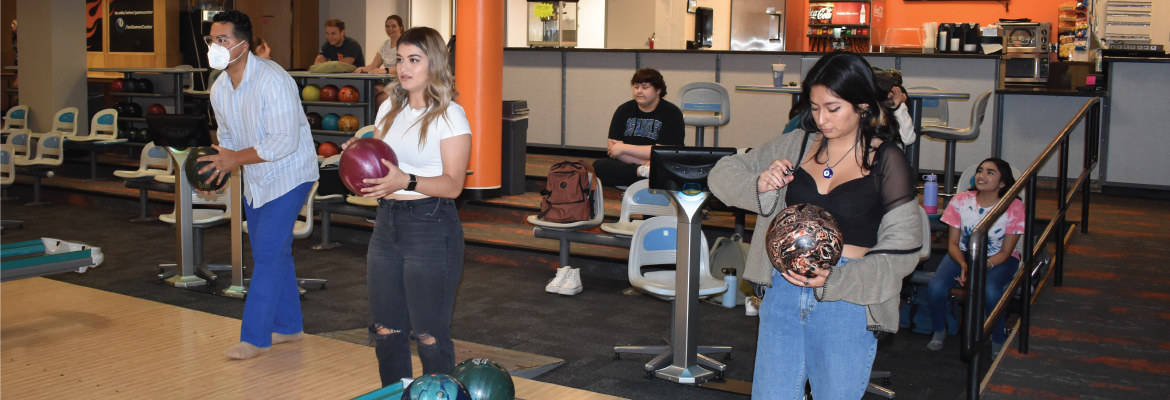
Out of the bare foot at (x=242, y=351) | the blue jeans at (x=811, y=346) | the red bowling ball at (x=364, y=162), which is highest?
the red bowling ball at (x=364, y=162)

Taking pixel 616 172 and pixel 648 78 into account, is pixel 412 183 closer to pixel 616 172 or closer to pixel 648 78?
pixel 648 78

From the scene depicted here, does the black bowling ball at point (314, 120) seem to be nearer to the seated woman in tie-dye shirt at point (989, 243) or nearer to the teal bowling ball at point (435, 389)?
the seated woman in tie-dye shirt at point (989, 243)

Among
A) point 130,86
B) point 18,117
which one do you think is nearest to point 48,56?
point 18,117

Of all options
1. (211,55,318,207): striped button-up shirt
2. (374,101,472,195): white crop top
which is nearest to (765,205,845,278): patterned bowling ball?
(374,101,472,195): white crop top

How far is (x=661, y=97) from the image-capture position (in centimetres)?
591

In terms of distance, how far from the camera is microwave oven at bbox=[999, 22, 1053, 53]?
869cm

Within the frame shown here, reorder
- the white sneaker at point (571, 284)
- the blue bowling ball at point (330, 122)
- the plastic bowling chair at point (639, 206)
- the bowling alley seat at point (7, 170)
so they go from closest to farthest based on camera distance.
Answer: the plastic bowling chair at point (639, 206), the white sneaker at point (571, 284), the bowling alley seat at point (7, 170), the blue bowling ball at point (330, 122)

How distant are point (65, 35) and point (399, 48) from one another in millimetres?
10064

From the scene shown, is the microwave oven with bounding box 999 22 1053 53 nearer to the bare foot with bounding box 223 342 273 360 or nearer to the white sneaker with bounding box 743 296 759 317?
the white sneaker with bounding box 743 296 759 317

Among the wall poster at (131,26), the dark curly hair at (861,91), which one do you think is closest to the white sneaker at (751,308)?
the dark curly hair at (861,91)

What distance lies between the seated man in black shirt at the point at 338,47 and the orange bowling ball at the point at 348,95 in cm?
79

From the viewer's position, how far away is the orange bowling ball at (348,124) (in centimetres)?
893

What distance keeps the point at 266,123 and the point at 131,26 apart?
472 inches

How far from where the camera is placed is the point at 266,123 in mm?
3631
